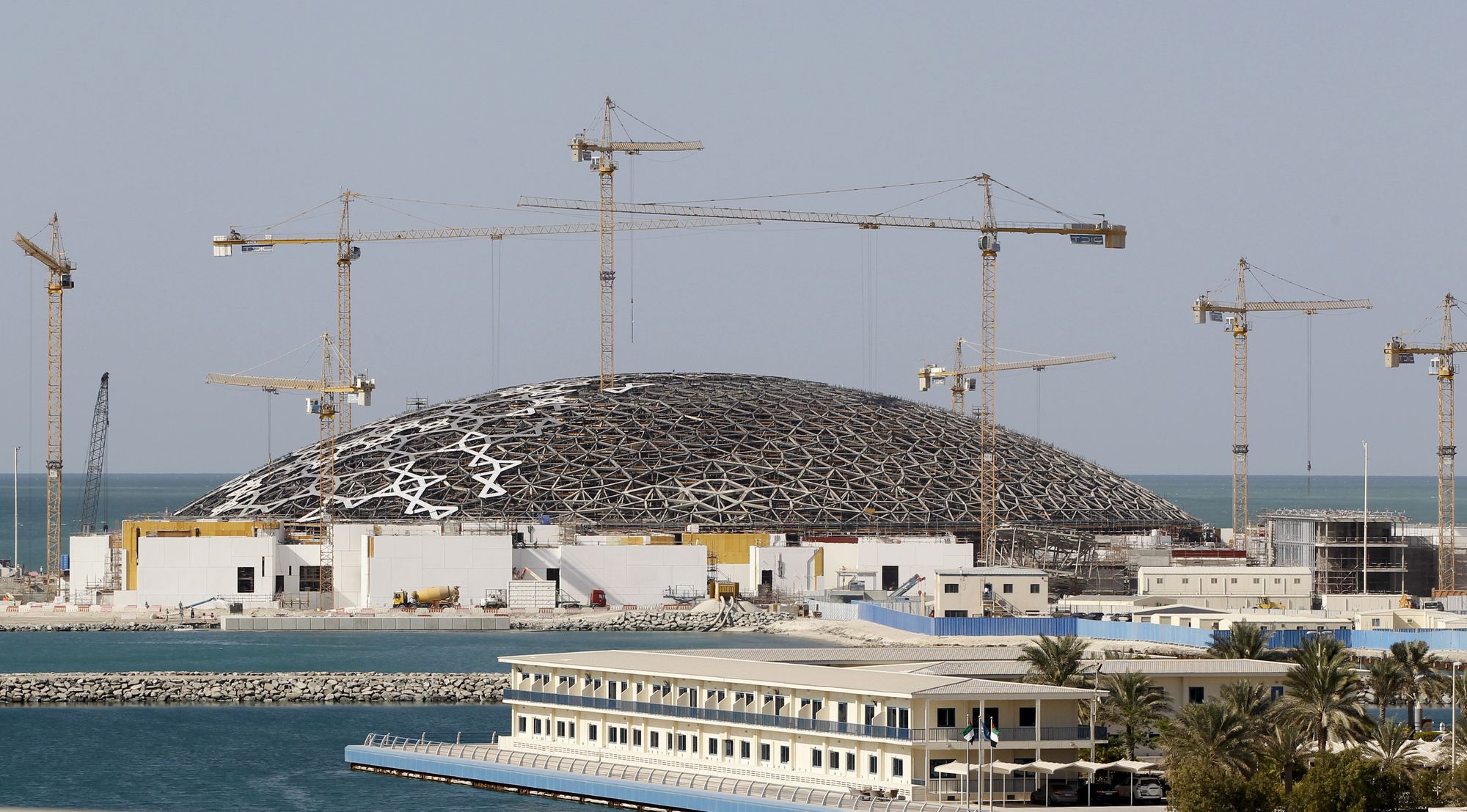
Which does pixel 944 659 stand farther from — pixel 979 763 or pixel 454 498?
pixel 454 498

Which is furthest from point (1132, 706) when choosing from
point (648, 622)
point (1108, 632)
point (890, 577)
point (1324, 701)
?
point (890, 577)

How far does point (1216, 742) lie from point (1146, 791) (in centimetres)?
328

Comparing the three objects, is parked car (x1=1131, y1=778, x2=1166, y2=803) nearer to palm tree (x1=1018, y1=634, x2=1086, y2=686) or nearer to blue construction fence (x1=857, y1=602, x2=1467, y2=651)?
palm tree (x1=1018, y1=634, x2=1086, y2=686)

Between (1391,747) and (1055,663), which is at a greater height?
(1055,663)

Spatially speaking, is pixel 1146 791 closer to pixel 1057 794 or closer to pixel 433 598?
pixel 1057 794

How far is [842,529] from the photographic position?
4975 inches

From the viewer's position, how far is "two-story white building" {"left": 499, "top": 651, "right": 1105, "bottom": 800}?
5781 centimetres

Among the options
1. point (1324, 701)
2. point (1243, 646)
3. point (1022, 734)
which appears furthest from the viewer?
point (1243, 646)

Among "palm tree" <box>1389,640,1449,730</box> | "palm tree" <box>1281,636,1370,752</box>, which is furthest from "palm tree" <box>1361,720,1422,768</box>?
"palm tree" <box>1389,640,1449,730</box>

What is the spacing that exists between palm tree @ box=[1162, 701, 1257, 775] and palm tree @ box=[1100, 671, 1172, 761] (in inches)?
179

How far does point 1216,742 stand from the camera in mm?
54938

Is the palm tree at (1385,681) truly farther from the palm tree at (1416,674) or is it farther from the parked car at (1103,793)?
the parked car at (1103,793)

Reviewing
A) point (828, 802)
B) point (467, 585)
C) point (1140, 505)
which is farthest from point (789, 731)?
point (1140, 505)

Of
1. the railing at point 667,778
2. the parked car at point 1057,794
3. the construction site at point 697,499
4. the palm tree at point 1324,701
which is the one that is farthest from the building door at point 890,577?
the parked car at point 1057,794
